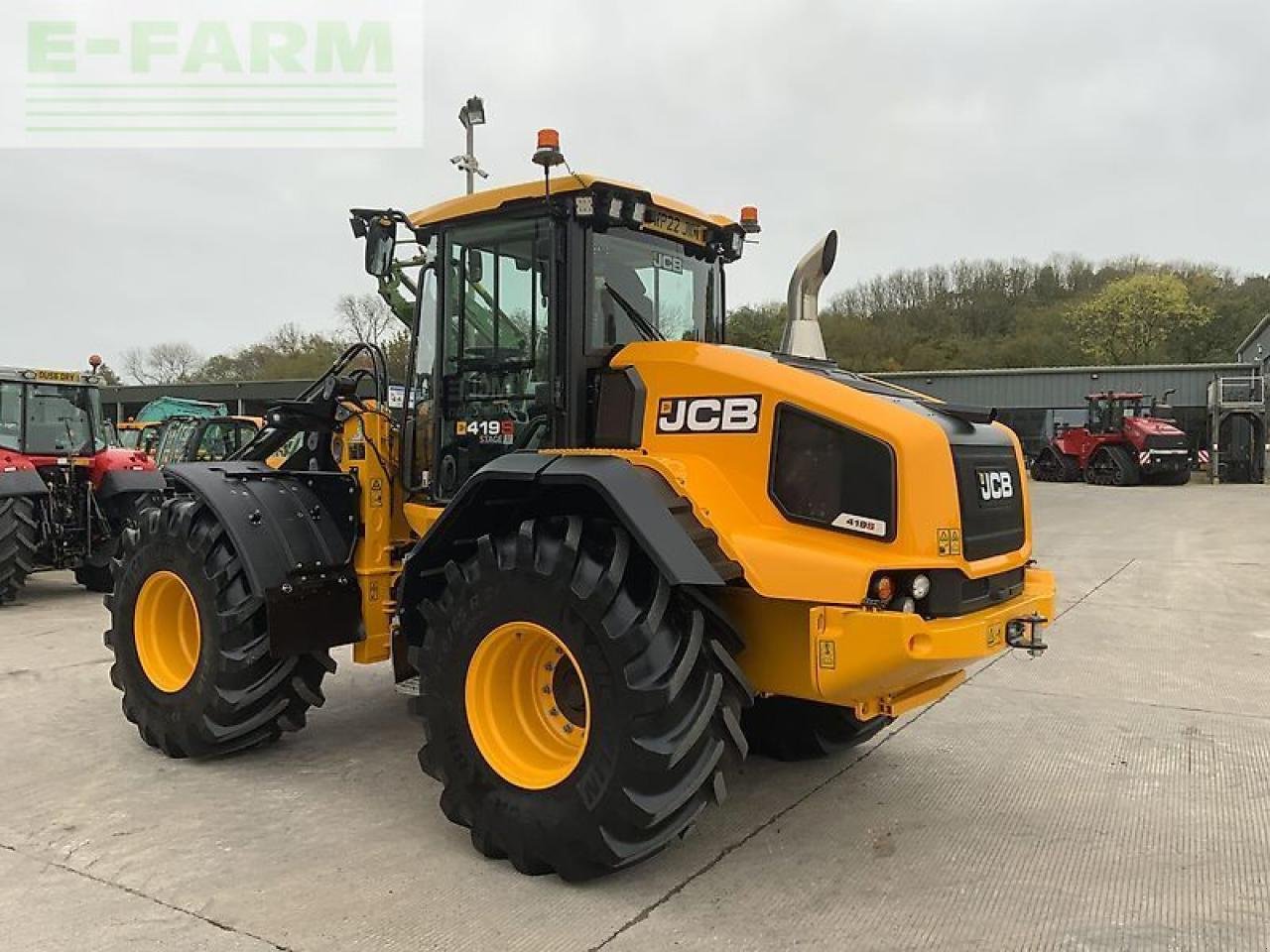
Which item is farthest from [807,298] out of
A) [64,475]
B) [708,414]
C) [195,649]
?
[64,475]

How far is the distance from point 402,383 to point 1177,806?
13.2ft

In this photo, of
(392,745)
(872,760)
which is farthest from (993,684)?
(392,745)

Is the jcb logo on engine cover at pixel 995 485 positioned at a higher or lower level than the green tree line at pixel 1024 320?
lower

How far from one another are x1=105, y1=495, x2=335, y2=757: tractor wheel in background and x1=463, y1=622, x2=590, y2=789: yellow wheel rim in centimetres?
138

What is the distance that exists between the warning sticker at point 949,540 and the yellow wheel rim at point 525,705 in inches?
53.0

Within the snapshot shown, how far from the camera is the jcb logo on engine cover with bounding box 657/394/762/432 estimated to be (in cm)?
361

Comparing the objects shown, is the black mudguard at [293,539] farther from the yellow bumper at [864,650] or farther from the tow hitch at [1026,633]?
the tow hitch at [1026,633]

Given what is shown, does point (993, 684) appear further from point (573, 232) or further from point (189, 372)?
point (189, 372)

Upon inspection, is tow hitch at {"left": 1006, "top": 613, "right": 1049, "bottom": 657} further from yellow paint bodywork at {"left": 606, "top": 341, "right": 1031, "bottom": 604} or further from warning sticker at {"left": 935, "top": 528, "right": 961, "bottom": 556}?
warning sticker at {"left": 935, "top": 528, "right": 961, "bottom": 556}

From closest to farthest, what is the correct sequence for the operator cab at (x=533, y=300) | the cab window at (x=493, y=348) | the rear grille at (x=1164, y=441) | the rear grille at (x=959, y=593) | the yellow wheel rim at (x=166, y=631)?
the rear grille at (x=959, y=593), the operator cab at (x=533, y=300), the cab window at (x=493, y=348), the yellow wheel rim at (x=166, y=631), the rear grille at (x=1164, y=441)

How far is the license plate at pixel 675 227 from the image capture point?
4285mm

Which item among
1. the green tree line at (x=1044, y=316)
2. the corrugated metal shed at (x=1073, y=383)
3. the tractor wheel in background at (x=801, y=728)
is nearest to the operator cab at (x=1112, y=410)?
the corrugated metal shed at (x=1073, y=383)

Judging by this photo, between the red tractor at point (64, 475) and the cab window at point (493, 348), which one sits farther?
the red tractor at point (64, 475)

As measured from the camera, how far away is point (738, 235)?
4832 mm
